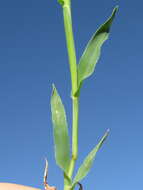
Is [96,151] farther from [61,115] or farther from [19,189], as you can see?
[19,189]

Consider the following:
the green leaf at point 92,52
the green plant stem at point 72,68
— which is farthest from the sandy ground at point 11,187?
the green leaf at point 92,52

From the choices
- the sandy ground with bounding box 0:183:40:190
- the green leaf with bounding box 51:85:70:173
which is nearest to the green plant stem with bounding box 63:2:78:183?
the green leaf with bounding box 51:85:70:173

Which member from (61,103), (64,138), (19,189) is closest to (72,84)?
(61,103)

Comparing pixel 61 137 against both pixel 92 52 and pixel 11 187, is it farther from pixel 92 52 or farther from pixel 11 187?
pixel 11 187

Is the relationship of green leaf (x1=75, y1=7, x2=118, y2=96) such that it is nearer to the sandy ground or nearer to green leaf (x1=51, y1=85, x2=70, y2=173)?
green leaf (x1=51, y1=85, x2=70, y2=173)

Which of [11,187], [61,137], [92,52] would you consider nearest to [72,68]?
[92,52]
